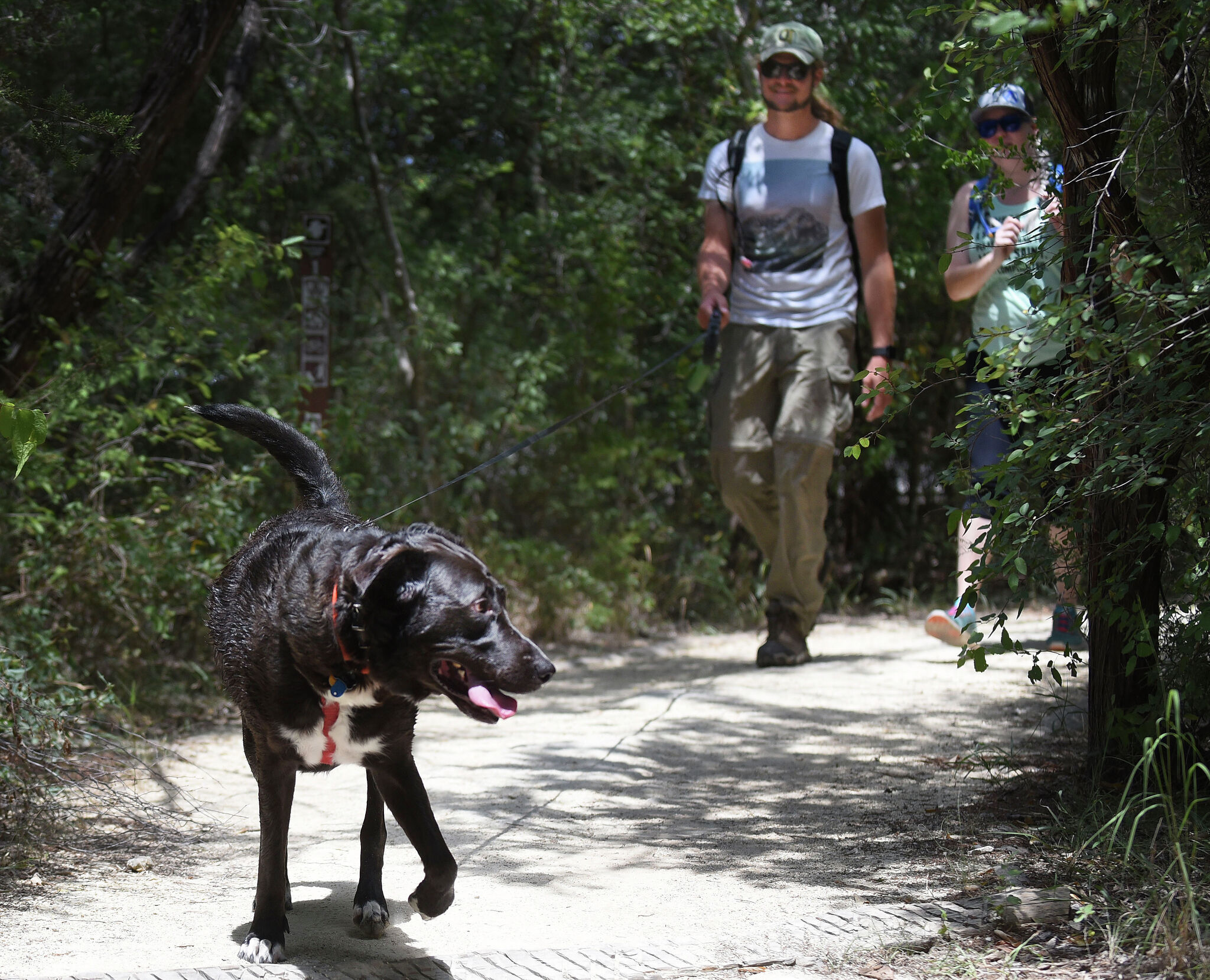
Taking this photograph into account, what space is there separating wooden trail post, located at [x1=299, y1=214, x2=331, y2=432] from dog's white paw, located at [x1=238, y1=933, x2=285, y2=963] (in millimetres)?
3962

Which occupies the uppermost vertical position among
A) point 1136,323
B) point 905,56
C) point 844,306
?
point 905,56

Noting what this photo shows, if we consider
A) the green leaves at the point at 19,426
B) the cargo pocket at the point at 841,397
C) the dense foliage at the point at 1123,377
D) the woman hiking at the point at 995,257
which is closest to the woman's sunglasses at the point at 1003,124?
the woman hiking at the point at 995,257

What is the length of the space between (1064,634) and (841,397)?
76.1 inches

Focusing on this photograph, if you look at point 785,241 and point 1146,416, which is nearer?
point 1146,416

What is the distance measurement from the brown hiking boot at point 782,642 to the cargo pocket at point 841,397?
0.98 m

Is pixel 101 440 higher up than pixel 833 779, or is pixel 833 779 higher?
pixel 101 440

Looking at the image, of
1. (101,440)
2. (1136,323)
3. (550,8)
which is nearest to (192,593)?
(101,440)

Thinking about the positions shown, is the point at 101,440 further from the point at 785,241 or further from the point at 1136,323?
the point at 1136,323

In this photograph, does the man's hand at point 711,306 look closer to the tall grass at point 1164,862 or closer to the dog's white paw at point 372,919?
the tall grass at point 1164,862

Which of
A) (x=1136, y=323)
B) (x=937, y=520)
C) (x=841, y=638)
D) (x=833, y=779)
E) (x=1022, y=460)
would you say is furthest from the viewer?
(x=937, y=520)

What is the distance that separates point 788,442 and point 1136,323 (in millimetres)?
3227

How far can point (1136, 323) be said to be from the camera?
2.98m

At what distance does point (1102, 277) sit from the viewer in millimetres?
3225

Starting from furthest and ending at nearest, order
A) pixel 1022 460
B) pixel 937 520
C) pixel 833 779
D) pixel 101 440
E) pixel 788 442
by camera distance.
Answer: pixel 937 520 < pixel 788 442 < pixel 101 440 < pixel 833 779 < pixel 1022 460
